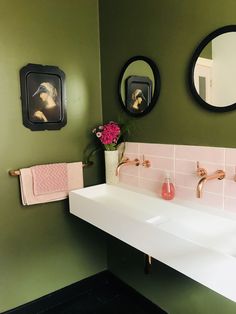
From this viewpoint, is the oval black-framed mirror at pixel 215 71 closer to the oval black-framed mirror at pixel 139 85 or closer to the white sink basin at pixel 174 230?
the oval black-framed mirror at pixel 139 85

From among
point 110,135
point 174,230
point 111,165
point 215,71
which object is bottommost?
point 174,230

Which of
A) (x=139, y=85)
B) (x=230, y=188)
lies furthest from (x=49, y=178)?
(x=230, y=188)

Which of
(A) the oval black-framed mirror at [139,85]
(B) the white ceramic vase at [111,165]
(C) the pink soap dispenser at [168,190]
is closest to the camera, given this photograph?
(C) the pink soap dispenser at [168,190]

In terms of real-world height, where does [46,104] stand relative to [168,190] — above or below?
above

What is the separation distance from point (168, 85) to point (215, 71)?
1.10 ft

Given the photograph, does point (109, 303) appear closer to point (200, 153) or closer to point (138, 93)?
point (200, 153)

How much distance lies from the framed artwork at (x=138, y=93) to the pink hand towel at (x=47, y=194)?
2.04 feet

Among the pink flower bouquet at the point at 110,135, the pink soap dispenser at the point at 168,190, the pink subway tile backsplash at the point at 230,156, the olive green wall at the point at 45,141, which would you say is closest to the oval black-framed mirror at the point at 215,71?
the pink subway tile backsplash at the point at 230,156

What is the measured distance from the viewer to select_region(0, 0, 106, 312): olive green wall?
5.96 ft

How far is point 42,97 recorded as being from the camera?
1.93 m

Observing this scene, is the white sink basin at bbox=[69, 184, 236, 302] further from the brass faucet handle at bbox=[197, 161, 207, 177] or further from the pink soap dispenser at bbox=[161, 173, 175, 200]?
the brass faucet handle at bbox=[197, 161, 207, 177]

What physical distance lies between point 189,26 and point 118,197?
1.22 m

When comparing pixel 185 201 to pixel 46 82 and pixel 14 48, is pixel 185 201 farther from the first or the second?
pixel 14 48

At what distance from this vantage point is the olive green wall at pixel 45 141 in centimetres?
182
